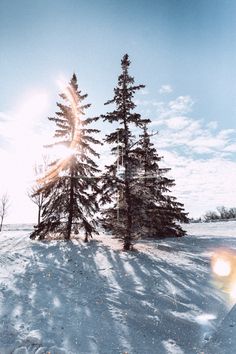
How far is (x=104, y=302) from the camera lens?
10.9 meters

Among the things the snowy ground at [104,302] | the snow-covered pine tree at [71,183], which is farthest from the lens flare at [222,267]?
the snow-covered pine tree at [71,183]

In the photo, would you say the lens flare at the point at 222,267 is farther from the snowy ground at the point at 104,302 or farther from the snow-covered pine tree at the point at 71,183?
the snow-covered pine tree at the point at 71,183

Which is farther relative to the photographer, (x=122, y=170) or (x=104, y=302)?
(x=122, y=170)

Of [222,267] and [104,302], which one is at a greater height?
[222,267]

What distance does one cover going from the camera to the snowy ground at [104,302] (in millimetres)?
8516

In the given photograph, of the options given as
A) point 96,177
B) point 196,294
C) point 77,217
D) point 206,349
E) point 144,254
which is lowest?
point 206,349

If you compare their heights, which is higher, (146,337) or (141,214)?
(141,214)

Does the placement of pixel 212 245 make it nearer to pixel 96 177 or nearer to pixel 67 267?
pixel 96 177

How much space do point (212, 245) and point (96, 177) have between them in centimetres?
926

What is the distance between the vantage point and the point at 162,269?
14594mm

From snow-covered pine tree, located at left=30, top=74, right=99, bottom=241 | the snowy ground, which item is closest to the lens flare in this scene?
the snowy ground

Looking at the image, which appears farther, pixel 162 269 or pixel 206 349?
pixel 162 269

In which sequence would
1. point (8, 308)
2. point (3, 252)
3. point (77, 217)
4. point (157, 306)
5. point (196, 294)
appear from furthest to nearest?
point (77, 217) → point (3, 252) → point (196, 294) → point (157, 306) → point (8, 308)

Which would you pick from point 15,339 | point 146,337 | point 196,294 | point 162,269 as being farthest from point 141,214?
point 15,339
